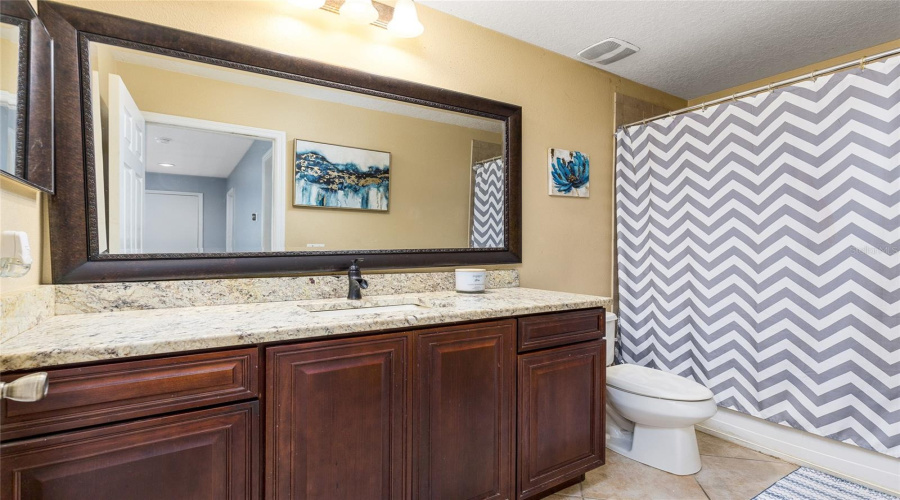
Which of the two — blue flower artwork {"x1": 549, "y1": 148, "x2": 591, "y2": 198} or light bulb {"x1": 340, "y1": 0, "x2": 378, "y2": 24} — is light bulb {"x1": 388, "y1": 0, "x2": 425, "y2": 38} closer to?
light bulb {"x1": 340, "y1": 0, "x2": 378, "y2": 24}

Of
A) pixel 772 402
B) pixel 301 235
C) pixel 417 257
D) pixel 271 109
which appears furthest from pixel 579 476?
pixel 271 109

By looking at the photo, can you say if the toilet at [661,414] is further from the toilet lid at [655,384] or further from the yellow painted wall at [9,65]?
the yellow painted wall at [9,65]

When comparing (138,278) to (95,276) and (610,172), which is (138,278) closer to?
(95,276)

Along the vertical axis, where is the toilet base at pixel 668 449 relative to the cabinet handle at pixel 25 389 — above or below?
below

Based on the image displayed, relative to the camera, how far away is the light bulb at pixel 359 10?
1725 mm

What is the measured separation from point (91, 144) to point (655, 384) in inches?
98.1

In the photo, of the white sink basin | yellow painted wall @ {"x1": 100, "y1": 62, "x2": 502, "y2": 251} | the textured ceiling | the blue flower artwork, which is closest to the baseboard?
the blue flower artwork

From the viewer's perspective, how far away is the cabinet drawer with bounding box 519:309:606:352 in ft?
5.38

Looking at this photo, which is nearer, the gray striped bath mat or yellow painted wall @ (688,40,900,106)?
the gray striped bath mat

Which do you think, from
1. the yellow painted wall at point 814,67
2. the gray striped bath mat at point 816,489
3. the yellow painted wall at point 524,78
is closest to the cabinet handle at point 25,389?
the yellow painted wall at point 524,78

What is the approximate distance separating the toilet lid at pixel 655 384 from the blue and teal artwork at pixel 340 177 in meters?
1.46

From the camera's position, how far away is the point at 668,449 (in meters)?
2.03

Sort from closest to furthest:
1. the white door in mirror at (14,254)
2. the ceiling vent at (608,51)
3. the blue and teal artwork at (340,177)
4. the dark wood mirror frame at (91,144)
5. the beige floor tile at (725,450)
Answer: the white door in mirror at (14,254)
the dark wood mirror frame at (91,144)
the blue and teal artwork at (340,177)
the beige floor tile at (725,450)
the ceiling vent at (608,51)

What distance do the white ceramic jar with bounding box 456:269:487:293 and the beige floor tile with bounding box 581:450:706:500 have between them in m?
1.01
